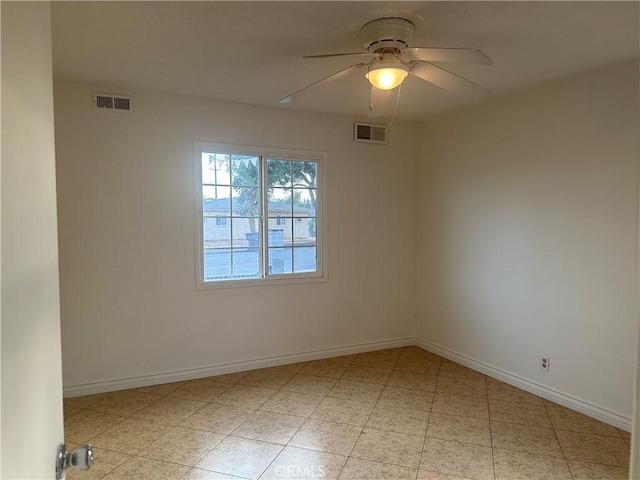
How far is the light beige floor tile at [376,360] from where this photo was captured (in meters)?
4.09

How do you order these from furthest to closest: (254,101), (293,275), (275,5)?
(293,275), (254,101), (275,5)

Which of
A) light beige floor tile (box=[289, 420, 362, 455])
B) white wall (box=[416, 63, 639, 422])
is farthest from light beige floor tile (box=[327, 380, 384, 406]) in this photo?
white wall (box=[416, 63, 639, 422])

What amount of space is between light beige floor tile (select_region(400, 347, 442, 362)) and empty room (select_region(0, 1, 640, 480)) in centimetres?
6

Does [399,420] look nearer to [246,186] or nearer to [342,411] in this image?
[342,411]

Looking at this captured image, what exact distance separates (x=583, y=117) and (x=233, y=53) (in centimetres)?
251

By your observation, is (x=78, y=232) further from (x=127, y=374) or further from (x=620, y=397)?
(x=620, y=397)

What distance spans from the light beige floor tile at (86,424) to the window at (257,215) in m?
1.24

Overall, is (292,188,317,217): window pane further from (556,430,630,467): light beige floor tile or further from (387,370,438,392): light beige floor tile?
(556,430,630,467): light beige floor tile

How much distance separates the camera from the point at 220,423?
2.90 m

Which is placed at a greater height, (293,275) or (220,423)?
(293,275)

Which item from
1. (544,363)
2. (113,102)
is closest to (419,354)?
(544,363)

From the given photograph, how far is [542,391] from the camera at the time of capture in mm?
3338

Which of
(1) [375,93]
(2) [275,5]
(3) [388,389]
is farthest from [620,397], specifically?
A: (2) [275,5]

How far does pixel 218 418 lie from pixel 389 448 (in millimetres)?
1230
